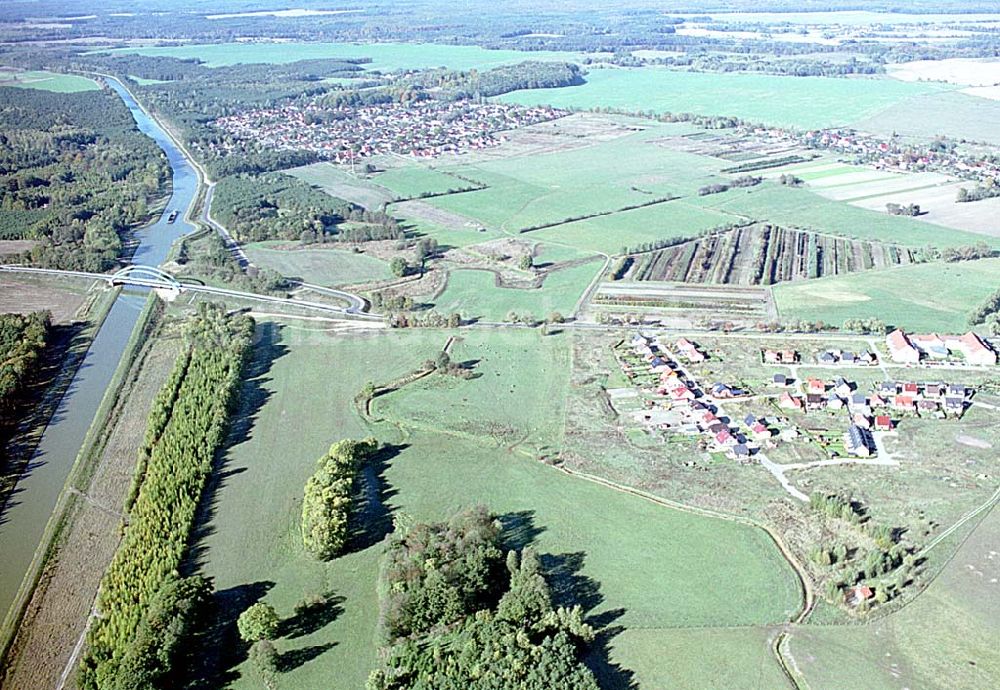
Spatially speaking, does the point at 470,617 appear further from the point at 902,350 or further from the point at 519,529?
the point at 902,350

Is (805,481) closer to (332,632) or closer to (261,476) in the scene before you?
(332,632)

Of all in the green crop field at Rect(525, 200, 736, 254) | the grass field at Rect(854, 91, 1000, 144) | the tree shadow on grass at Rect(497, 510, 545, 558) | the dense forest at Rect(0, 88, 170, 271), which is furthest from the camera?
the grass field at Rect(854, 91, 1000, 144)

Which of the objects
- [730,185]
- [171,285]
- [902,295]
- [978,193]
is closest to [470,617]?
[902,295]

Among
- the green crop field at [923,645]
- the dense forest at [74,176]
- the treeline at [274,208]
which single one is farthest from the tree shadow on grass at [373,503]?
the dense forest at [74,176]

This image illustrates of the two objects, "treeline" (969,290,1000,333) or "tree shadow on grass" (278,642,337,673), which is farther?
"treeline" (969,290,1000,333)

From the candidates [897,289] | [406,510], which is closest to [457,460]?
[406,510]

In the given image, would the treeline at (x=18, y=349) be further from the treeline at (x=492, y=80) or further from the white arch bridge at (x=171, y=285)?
the treeline at (x=492, y=80)

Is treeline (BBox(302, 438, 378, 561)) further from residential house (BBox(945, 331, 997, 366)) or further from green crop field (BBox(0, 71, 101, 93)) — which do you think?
green crop field (BBox(0, 71, 101, 93))

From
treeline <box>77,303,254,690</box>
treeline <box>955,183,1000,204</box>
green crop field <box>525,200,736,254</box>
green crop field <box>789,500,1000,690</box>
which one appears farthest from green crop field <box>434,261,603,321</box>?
treeline <box>955,183,1000,204</box>
